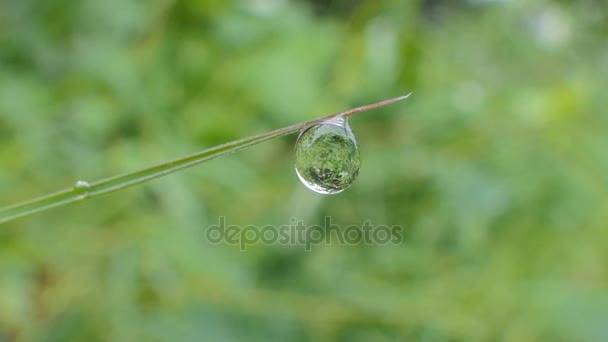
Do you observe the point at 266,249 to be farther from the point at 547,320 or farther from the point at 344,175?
the point at 344,175

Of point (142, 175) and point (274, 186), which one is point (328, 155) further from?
point (274, 186)

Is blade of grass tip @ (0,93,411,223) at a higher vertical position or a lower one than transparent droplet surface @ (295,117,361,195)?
lower

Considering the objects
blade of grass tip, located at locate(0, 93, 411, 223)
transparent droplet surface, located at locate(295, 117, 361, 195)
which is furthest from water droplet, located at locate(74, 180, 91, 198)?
transparent droplet surface, located at locate(295, 117, 361, 195)

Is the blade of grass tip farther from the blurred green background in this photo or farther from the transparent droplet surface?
the blurred green background

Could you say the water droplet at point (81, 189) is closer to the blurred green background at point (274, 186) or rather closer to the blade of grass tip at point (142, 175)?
the blade of grass tip at point (142, 175)

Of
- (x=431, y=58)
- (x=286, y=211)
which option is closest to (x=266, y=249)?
(x=286, y=211)

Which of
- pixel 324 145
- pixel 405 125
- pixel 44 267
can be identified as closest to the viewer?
pixel 324 145

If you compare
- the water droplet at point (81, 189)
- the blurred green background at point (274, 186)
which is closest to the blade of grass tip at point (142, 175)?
the water droplet at point (81, 189)
